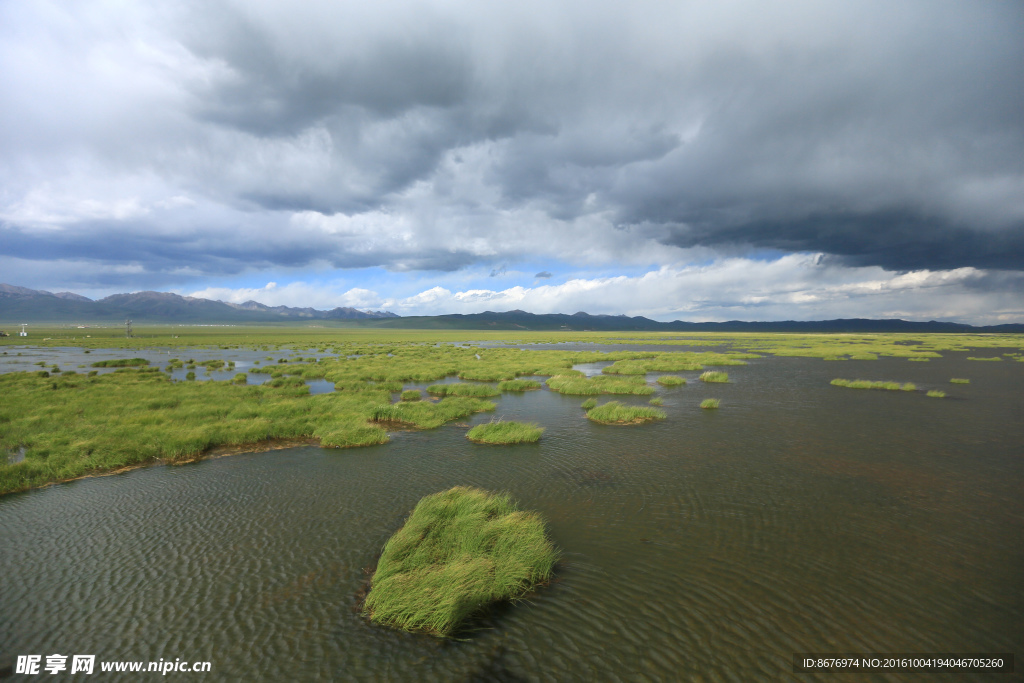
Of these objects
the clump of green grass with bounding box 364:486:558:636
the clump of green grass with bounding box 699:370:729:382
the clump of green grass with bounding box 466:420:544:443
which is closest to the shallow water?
the clump of green grass with bounding box 364:486:558:636

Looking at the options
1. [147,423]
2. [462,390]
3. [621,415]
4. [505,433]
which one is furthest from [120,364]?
[621,415]

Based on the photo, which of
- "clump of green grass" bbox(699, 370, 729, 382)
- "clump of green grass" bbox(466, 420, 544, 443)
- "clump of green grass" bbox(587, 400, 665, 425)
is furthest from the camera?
"clump of green grass" bbox(699, 370, 729, 382)

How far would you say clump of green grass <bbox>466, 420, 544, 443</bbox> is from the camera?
2031 cm

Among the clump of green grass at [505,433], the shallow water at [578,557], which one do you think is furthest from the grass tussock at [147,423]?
the clump of green grass at [505,433]

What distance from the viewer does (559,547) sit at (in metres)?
11.1

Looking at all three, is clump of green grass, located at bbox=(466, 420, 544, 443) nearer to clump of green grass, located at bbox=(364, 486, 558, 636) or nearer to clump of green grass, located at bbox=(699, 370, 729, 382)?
clump of green grass, located at bbox=(364, 486, 558, 636)

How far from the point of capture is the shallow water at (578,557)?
24.8 feet

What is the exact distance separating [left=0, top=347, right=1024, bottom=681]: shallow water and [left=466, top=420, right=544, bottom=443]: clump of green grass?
35.3 inches

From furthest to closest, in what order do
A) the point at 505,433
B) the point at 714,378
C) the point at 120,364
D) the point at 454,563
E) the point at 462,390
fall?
the point at 120,364, the point at 714,378, the point at 462,390, the point at 505,433, the point at 454,563

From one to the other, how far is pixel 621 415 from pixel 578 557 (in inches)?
584

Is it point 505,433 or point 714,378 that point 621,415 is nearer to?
point 505,433

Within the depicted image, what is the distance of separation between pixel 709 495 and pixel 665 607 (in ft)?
22.5

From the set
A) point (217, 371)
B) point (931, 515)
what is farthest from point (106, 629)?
point (217, 371)

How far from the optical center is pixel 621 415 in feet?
80.5
